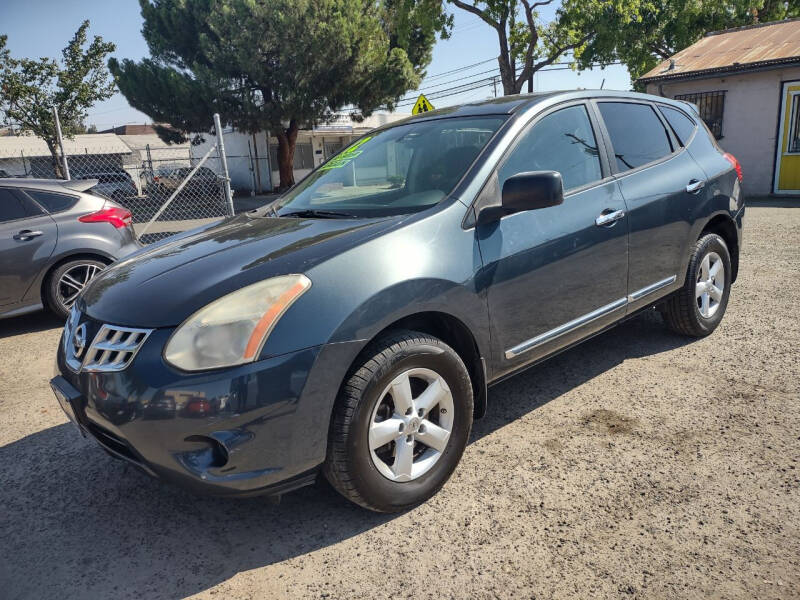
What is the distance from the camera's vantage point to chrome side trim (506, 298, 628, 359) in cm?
299

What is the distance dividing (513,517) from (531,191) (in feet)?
4.61

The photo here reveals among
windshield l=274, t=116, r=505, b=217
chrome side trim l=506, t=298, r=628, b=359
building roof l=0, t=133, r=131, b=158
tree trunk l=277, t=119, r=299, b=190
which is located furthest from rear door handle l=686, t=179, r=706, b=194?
building roof l=0, t=133, r=131, b=158

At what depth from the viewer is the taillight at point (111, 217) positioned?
6105 mm

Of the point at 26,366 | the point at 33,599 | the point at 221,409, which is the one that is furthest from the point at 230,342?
the point at 26,366

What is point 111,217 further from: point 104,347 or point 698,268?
point 698,268

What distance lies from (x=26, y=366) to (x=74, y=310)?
8.47ft

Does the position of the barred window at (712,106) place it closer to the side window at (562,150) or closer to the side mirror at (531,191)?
the side window at (562,150)

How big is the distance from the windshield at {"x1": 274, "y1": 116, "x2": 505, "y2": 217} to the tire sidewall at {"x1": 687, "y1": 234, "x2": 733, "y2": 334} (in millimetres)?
1911

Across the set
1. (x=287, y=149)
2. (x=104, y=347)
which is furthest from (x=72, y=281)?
(x=287, y=149)

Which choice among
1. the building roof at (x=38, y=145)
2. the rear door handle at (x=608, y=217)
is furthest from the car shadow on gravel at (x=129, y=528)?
the building roof at (x=38, y=145)

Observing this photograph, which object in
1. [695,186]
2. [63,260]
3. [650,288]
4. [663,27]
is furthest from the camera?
[663,27]

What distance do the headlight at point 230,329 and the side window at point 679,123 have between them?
10.6ft

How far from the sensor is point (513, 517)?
2518 millimetres

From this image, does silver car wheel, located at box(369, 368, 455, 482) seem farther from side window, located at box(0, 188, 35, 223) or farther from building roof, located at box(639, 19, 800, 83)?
building roof, located at box(639, 19, 800, 83)
